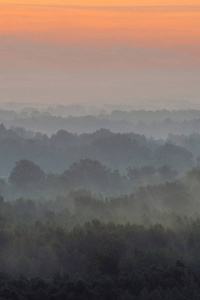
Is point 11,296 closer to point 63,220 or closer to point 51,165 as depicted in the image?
point 63,220

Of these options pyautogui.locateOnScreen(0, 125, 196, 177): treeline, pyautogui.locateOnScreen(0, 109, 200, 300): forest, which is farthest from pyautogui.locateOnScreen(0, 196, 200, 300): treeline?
pyautogui.locateOnScreen(0, 125, 196, 177): treeline

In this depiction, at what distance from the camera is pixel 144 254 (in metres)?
60.1

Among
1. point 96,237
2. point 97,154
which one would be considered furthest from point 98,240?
point 97,154

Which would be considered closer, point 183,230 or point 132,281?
point 132,281

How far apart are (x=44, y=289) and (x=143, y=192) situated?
48289mm

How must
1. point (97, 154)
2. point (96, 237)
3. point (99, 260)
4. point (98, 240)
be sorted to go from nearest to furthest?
point (99, 260) → point (98, 240) → point (96, 237) → point (97, 154)

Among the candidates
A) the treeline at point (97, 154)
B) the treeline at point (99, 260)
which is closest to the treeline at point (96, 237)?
the treeline at point (99, 260)

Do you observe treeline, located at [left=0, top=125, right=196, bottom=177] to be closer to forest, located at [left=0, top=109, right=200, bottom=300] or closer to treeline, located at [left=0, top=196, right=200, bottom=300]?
forest, located at [left=0, top=109, right=200, bottom=300]

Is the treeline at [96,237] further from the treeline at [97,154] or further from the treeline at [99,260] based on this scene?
the treeline at [97,154]

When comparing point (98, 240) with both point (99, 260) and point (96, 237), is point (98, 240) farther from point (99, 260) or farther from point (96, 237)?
point (99, 260)

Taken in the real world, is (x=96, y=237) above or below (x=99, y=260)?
above

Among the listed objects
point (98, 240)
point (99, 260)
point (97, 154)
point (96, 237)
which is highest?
point (97, 154)

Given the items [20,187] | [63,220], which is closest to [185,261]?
[63,220]

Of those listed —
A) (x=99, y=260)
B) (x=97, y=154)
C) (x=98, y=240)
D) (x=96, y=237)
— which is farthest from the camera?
(x=97, y=154)
